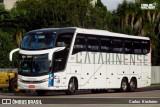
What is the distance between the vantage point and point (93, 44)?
34188 mm

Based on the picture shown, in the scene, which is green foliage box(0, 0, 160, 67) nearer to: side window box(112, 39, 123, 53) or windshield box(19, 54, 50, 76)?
side window box(112, 39, 123, 53)

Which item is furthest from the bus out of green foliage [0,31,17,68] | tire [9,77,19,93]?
green foliage [0,31,17,68]

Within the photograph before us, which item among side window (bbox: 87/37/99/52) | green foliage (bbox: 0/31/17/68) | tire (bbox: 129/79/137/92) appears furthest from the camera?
green foliage (bbox: 0/31/17/68)

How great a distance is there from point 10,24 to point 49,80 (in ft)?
95.7

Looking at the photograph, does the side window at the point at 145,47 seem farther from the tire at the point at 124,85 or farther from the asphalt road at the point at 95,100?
the asphalt road at the point at 95,100

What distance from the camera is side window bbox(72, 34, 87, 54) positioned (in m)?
32.4

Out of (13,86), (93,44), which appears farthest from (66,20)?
(93,44)

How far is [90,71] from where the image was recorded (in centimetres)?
3428

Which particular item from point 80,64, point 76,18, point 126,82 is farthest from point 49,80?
point 76,18

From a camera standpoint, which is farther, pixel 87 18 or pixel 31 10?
pixel 31 10

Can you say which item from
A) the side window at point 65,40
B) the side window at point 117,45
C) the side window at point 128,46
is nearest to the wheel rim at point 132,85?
the side window at point 128,46

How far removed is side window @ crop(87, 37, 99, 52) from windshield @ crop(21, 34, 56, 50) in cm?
307

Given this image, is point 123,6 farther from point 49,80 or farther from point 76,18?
point 49,80

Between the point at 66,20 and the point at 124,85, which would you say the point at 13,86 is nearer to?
the point at 124,85
